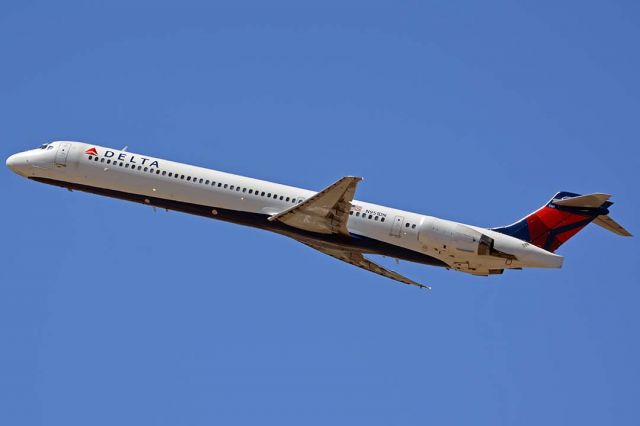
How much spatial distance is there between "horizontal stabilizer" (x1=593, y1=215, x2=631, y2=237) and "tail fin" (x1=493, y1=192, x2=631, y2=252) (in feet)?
0.26

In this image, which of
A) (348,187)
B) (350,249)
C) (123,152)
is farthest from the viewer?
(123,152)

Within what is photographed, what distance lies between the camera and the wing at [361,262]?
1874 inches

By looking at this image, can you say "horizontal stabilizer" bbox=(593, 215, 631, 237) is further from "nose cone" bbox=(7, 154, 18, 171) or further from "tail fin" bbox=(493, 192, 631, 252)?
"nose cone" bbox=(7, 154, 18, 171)

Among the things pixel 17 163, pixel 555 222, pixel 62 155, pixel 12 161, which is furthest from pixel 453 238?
pixel 12 161

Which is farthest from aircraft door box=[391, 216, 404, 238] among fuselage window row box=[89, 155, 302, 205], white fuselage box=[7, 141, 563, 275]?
fuselage window row box=[89, 155, 302, 205]

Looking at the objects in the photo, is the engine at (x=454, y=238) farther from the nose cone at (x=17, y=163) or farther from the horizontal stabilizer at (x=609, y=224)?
the nose cone at (x=17, y=163)

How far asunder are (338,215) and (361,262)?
196 inches

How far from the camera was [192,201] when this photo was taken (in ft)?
155

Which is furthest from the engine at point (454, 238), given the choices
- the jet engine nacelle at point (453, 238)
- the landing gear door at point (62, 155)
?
the landing gear door at point (62, 155)

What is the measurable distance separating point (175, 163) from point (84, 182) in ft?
14.3

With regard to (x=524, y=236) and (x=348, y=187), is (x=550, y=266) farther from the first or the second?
(x=348, y=187)

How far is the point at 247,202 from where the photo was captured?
46.3 metres

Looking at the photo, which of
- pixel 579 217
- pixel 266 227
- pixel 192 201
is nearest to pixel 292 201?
pixel 266 227

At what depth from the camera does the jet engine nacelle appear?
43.5m
